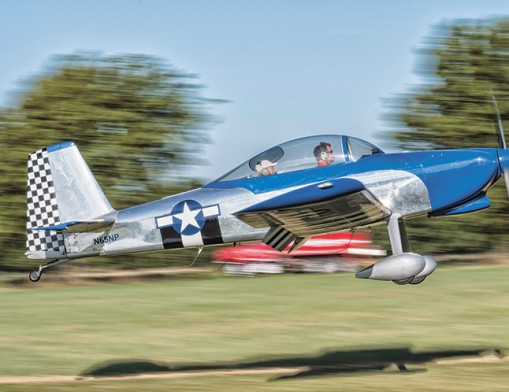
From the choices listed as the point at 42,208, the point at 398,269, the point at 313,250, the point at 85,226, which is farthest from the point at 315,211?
the point at 313,250

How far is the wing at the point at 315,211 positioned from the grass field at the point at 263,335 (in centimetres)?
267

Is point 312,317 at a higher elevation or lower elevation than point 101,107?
lower

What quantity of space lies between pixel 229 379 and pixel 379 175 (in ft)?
16.9

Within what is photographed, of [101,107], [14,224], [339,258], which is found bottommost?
[339,258]

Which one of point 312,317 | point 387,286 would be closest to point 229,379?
point 312,317

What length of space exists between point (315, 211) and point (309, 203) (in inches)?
20.0

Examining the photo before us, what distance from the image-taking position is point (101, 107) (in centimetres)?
3328

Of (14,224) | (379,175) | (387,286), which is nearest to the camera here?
(379,175)

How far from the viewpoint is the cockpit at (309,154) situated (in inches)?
516

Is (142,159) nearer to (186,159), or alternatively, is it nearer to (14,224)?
(186,159)

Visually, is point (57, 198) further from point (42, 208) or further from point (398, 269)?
point (398, 269)

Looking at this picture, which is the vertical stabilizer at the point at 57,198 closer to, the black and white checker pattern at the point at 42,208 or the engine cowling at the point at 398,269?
the black and white checker pattern at the point at 42,208

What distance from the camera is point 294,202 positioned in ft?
41.4

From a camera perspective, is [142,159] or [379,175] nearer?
[379,175]
